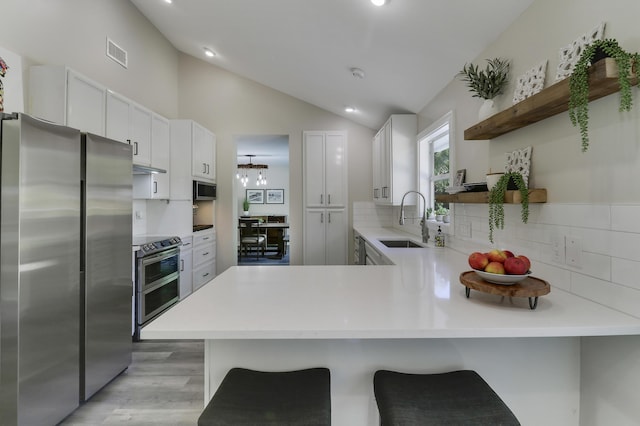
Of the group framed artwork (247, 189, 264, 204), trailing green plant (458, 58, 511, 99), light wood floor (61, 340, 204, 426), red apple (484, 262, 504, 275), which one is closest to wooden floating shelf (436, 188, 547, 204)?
red apple (484, 262, 504, 275)

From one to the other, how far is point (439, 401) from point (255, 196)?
8935mm

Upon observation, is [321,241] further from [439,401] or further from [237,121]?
[439,401]

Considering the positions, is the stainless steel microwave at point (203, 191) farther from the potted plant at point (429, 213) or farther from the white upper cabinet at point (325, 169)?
the potted plant at point (429, 213)

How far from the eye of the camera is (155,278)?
9.90 ft

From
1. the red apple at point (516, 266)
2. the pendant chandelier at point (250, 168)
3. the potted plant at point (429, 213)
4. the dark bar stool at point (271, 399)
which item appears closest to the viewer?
the dark bar stool at point (271, 399)

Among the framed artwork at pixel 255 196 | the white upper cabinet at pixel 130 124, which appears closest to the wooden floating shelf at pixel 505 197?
the white upper cabinet at pixel 130 124

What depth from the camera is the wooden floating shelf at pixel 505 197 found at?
145cm

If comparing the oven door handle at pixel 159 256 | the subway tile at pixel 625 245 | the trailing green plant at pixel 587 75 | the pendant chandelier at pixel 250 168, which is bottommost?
the oven door handle at pixel 159 256

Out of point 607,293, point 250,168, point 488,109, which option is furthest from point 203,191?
point 250,168

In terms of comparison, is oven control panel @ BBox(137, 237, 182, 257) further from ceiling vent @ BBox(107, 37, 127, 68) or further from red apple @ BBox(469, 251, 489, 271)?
red apple @ BBox(469, 251, 489, 271)

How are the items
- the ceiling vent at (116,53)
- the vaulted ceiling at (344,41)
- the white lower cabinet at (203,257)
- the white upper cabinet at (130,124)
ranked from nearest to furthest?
the vaulted ceiling at (344,41)
the white upper cabinet at (130,124)
the ceiling vent at (116,53)
the white lower cabinet at (203,257)

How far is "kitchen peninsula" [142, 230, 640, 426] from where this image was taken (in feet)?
3.13

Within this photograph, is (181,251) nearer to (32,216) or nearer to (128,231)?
(128,231)

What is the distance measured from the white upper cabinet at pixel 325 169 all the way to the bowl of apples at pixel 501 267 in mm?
3454
